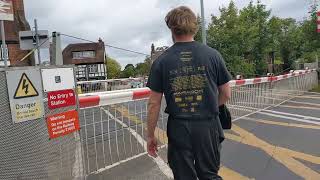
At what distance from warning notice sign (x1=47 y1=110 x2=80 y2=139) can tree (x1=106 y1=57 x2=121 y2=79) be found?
395 ft

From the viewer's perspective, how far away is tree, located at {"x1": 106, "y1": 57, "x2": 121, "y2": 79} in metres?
129

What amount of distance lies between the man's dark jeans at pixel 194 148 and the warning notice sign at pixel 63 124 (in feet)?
5.95

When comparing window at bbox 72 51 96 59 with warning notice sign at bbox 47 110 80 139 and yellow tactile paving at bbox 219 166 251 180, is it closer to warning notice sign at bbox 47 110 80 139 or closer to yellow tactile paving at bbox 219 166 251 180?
yellow tactile paving at bbox 219 166 251 180

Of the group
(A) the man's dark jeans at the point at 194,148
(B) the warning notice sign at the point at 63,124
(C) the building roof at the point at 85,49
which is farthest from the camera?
(C) the building roof at the point at 85,49

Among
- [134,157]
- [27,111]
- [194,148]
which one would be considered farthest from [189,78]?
[134,157]

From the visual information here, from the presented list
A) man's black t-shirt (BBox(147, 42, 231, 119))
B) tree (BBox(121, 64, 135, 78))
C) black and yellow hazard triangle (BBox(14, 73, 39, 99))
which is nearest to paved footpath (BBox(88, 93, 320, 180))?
black and yellow hazard triangle (BBox(14, 73, 39, 99))

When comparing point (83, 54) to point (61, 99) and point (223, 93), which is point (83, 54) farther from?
A: point (223, 93)

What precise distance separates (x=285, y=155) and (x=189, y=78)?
4.24 metres

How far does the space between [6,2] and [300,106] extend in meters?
11.8

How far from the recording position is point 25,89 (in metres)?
5.17

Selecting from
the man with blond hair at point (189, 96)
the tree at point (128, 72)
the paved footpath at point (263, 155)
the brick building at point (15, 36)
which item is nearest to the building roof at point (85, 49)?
the tree at point (128, 72)

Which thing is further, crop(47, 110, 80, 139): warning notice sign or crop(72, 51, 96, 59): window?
crop(72, 51, 96, 59): window

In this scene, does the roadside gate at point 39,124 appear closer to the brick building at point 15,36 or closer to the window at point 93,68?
the brick building at point 15,36

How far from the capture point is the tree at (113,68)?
128750 millimetres
